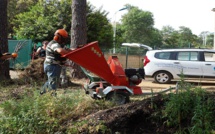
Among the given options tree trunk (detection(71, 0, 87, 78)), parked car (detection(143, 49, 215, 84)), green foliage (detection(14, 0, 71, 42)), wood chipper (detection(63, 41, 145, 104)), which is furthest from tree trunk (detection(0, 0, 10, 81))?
green foliage (detection(14, 0, 71, 42))

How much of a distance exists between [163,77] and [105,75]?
24.0ft

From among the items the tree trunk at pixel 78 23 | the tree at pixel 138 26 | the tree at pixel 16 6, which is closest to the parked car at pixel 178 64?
the tree trunk at pixel 78 23

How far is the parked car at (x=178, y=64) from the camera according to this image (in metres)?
13.1

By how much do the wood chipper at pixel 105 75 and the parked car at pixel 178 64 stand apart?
6.12 meters

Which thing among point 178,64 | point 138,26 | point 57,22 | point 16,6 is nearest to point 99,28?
point 57,22

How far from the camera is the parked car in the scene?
13117 millimetres

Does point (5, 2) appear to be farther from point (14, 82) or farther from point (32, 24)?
point (32, 24)

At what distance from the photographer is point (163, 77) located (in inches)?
534

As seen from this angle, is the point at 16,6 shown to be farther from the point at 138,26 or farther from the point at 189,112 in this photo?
the point at 138,26

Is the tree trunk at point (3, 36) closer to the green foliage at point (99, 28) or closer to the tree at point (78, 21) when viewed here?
the tree at point (78, 21)

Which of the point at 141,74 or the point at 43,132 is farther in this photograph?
the point at 141,74

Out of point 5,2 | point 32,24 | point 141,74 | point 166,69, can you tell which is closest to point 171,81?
point 166,69

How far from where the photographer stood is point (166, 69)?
44.1 ft

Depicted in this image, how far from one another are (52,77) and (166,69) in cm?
761
